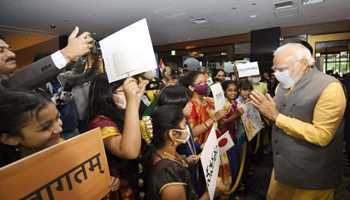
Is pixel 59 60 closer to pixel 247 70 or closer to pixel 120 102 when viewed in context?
pixel 120 102

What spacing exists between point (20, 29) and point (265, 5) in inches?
265

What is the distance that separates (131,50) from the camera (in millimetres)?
1011

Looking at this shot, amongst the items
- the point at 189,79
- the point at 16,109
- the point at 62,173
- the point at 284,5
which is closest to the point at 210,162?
the point at 62,173

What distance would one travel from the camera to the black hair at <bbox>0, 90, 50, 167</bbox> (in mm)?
775

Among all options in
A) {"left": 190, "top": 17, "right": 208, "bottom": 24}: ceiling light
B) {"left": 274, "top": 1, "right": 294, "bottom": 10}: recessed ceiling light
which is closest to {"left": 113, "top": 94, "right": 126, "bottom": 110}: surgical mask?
{"left": 274, "top": 1, "right": 294, "bottom": 10}: recessed ceiling light

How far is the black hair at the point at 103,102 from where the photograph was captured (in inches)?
48.6

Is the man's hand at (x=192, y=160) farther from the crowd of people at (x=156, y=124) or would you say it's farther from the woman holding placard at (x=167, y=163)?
the woman holding placard at (x=167, y=163)

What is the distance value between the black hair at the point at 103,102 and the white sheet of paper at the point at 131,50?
0.24m

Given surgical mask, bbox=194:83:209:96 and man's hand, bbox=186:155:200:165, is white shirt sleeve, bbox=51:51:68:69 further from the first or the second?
surgical mask, bbox=194:83:209:96

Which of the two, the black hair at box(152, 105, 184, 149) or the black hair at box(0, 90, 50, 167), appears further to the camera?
the black hair at box(152, 105, 184, 149)

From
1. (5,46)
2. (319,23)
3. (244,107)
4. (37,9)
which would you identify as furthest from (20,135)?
(319,23)

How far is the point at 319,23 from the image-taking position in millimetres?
8070

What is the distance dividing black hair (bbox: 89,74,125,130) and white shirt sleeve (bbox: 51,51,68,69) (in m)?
0.18

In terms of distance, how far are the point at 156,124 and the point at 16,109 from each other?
0.62 m
